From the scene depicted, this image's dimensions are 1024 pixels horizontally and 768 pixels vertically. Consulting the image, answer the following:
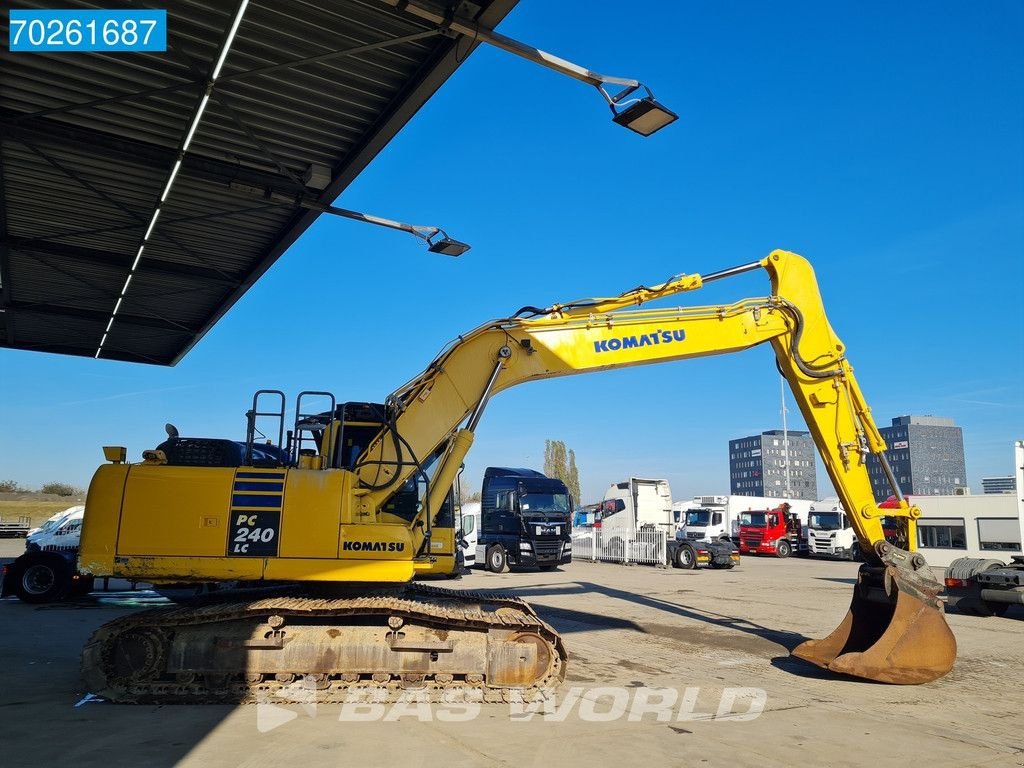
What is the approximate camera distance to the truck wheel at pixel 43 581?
14.4m

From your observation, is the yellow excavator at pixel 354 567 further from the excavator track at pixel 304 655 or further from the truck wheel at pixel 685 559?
the truck wheel at pixel 685 559

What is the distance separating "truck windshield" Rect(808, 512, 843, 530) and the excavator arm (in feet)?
98.1

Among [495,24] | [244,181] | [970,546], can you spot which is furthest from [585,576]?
[495,24]

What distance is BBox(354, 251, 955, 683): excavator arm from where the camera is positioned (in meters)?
8.59

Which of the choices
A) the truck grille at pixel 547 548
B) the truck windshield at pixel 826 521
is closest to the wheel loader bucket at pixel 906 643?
the truck grille at pixel 547 548

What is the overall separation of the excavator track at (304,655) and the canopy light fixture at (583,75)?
5.78 metres

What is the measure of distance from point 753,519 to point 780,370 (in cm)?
3162

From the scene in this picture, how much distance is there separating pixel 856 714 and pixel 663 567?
20.6 m

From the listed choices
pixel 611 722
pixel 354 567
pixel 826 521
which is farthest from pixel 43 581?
pixel 826 521

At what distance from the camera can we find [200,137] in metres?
9.95

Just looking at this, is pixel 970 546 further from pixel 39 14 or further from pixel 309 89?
pixel 39 14

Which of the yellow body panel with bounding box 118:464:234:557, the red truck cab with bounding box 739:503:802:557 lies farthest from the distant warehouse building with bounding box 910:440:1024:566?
the yellow body panel with bounding box 118:464:234:557

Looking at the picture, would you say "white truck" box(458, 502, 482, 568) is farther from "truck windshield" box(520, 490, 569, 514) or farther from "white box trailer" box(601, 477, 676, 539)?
"white box trailer" box(601, 477, 676, 539)

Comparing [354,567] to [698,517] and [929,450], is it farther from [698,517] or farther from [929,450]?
[929,450]
